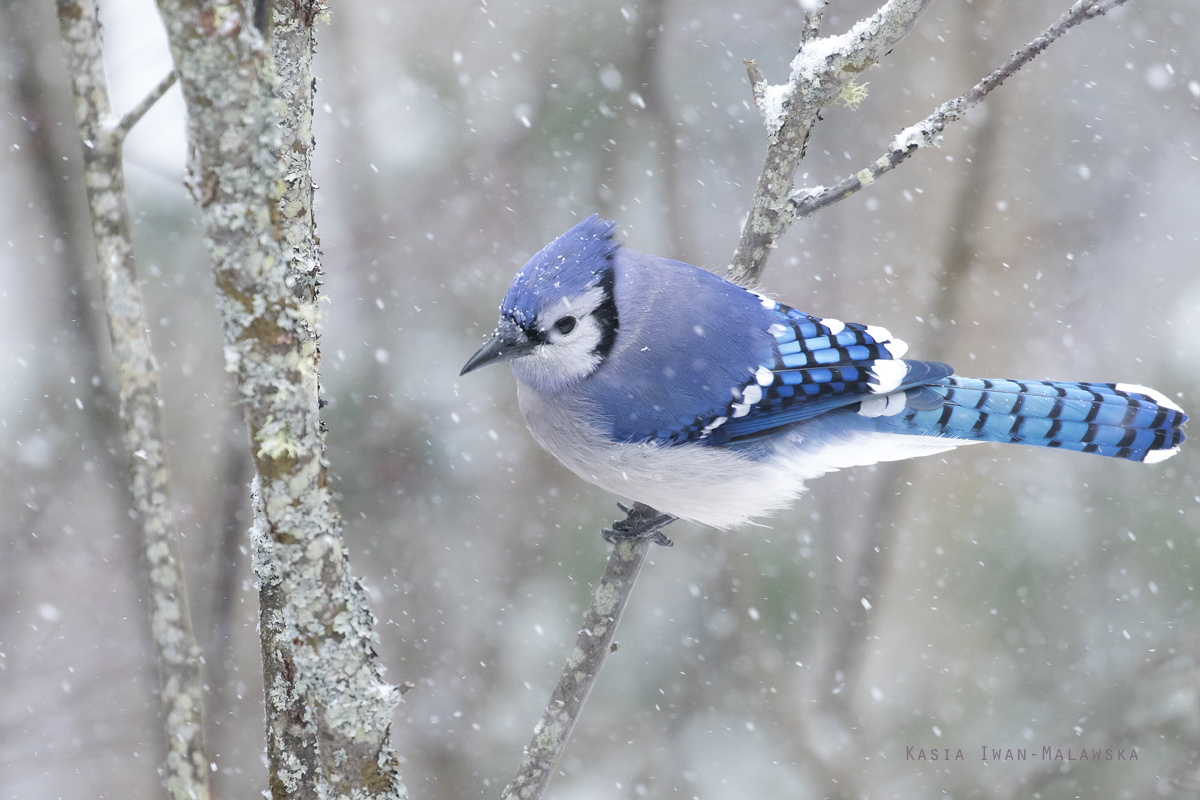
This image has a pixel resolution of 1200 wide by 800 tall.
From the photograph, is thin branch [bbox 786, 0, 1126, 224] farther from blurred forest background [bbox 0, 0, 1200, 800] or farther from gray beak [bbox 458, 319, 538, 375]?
blurred forest background [bbox 0, 0, 1200, 800]

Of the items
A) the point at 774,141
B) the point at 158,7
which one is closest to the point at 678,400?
the point at 774,141

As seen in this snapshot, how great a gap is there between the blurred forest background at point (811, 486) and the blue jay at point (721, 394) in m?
1.46

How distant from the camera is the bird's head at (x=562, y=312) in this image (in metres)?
2.31

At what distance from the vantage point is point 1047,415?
2.50 metres

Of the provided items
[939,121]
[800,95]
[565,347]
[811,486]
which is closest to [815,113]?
[800,95]

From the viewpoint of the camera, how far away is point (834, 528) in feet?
13.9

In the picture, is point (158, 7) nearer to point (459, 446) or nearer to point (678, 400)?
point (678, 400)

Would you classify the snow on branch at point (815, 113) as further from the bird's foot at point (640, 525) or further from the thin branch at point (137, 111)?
the thin branch at point (137, 111)

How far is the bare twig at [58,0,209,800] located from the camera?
1.64 metres

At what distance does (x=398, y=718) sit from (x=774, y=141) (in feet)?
10.1

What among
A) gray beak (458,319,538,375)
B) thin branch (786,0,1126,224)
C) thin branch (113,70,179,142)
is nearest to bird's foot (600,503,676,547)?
gray beak (458,319,538,375)

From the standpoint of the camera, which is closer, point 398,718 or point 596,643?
point 596,643

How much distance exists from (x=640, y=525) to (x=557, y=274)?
0.72 m

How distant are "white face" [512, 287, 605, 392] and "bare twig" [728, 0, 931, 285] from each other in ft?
1.38
